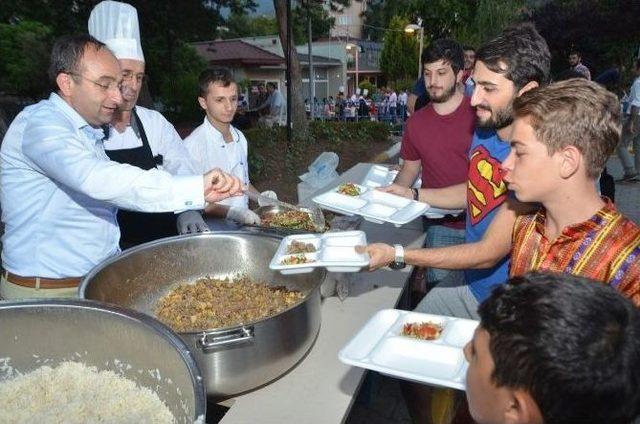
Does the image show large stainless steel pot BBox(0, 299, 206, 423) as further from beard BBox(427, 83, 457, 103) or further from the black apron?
beard BBox(427, 83, 457, 103)

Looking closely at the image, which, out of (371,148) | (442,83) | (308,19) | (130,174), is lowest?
(371,148)

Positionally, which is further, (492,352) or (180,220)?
(180,220)

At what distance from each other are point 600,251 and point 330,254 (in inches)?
33.3

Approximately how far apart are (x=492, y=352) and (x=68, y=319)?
1.01 m

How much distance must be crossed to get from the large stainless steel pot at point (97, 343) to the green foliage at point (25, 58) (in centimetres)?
984

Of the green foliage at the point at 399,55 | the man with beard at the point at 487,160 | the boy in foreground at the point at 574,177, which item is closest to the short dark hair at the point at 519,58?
the man with beard at the point at 487,160

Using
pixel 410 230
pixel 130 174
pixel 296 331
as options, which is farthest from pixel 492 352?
pixel 410 230

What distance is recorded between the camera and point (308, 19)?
1031 centimetres

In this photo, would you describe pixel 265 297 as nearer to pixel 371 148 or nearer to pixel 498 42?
pixel 498 42

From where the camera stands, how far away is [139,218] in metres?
2.32

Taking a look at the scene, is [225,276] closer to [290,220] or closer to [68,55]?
[290,220]

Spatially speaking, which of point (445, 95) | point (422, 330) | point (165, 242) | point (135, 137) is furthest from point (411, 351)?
point (445, 95)

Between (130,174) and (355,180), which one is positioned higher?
(130,174)

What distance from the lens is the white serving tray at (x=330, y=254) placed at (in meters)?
1.63
